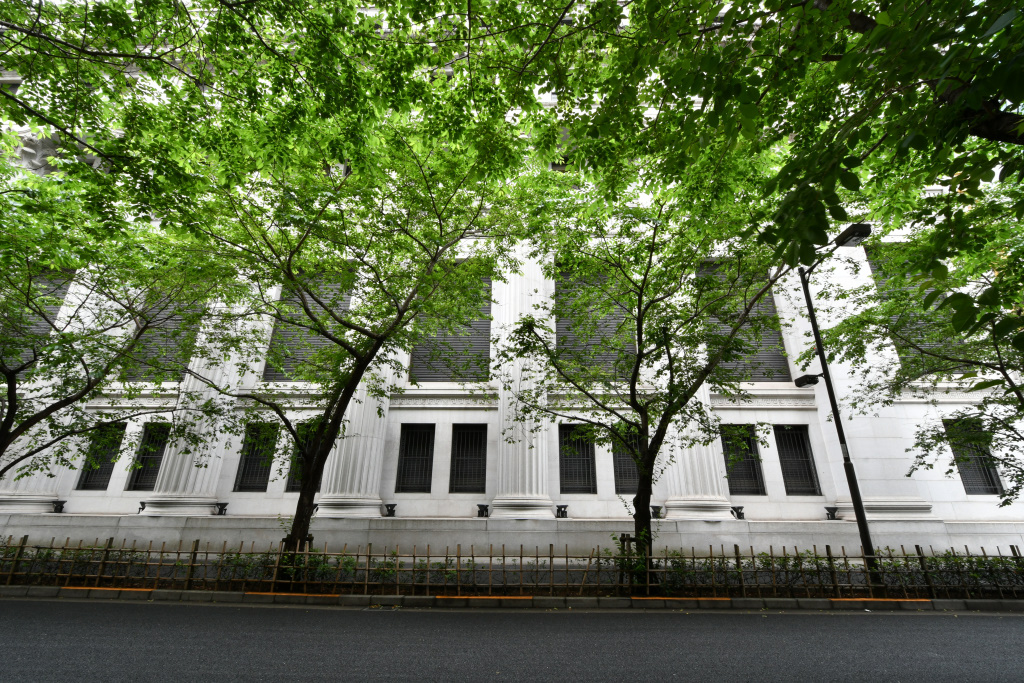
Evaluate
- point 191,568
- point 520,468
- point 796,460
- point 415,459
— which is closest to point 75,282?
point 191,568

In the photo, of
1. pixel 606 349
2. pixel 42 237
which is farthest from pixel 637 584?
pixel 42 237

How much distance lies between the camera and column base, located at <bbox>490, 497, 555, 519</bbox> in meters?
14.6

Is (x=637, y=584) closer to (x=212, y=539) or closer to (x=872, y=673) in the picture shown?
(x=872, y=673)

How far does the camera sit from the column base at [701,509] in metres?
14.6

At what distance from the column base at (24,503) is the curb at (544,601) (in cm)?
905

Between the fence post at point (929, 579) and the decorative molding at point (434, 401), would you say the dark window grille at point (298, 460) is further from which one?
the fence post at point (929, 579)

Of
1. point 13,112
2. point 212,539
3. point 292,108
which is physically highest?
point 292,108

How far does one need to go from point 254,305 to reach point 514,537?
1032 centimetres

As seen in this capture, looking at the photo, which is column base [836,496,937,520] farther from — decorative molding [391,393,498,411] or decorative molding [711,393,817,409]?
decorative molding [391,393,498,411]

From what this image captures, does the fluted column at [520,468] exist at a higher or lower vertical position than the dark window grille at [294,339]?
lower

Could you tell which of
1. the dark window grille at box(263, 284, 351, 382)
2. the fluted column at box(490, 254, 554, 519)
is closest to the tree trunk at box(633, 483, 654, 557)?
the fluted column at box(490, 254, 554, 519)

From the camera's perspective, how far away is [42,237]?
10.0m

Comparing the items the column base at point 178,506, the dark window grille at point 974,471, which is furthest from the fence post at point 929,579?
the column base at point 178,506

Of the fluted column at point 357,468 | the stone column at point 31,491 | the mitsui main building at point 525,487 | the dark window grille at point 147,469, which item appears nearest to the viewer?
the mitsui main building at point 525,487
